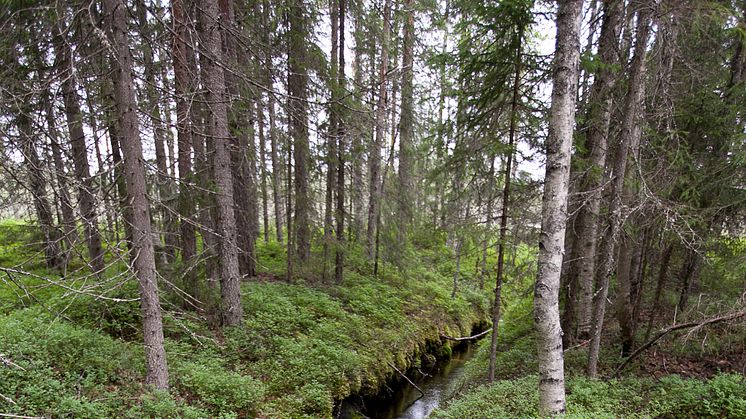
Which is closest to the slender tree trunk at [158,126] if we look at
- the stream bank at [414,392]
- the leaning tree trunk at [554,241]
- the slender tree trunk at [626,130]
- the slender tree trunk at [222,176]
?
the slender tree trunk at [222,176]

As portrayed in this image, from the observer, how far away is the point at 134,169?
4.21 m

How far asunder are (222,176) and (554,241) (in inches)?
228

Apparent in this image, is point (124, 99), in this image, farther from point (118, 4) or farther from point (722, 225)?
point (722, 225)

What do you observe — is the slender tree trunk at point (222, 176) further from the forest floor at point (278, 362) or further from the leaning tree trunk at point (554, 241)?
the leaning tree trunk at point (554, 241)

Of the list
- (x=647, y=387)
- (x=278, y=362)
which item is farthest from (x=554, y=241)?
(x=278, y=362)

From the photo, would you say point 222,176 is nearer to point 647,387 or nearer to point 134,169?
point 134,169

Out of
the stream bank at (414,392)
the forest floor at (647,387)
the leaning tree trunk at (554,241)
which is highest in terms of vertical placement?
the leaning tree trunk at (554,241)

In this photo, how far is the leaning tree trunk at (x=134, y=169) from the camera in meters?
3.99

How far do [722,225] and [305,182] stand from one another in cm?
943

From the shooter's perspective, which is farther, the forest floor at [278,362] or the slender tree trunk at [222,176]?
the slender tree trunk at [222,176]

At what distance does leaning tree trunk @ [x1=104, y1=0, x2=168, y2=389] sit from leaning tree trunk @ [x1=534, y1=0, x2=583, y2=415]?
4.82 metres

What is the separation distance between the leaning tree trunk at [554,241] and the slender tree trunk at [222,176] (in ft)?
16.0

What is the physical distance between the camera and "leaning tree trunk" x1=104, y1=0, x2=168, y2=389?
13.1 feet

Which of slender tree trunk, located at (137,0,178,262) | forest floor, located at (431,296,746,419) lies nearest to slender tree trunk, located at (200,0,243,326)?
slender tree trunk, located at (137,0,178,262)
